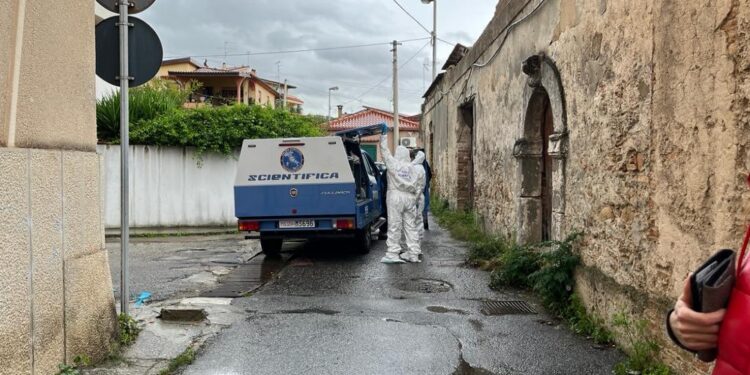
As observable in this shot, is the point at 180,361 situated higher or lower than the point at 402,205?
lower

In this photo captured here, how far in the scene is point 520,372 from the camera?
4582 mm

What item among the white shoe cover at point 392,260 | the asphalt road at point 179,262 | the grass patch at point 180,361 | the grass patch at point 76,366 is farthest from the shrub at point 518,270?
the grass patch at point 76,366

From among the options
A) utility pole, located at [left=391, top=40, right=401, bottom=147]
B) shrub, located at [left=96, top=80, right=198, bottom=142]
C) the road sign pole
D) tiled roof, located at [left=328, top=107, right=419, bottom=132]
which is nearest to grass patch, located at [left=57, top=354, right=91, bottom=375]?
Answer: the road sign pole

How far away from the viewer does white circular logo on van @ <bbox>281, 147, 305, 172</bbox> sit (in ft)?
31.4

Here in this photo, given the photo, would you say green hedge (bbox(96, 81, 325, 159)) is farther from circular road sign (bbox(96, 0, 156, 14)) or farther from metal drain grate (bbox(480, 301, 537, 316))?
circular road sign (bbox(96, 0, 156, 14))

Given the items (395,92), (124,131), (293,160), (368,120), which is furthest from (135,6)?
(368,120)

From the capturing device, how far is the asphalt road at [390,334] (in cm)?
471

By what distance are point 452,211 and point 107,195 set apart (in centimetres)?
897

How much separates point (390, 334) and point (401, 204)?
448 cm

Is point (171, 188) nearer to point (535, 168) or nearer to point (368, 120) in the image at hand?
point (535, 168)

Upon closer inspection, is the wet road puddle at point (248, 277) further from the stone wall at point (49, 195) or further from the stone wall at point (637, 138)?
the stone wall at point (637, 138)

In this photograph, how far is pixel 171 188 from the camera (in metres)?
14.6

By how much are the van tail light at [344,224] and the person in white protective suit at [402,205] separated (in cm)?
70

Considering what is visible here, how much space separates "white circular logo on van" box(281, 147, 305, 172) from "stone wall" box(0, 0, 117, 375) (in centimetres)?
496
